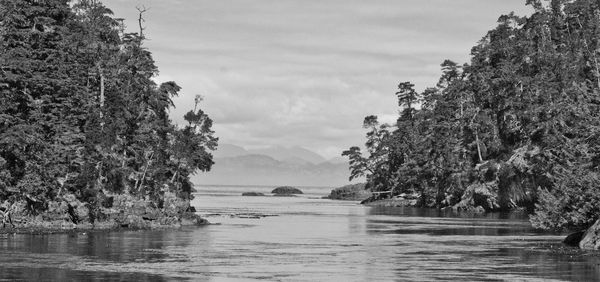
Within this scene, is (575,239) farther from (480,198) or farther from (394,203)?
(394,203)

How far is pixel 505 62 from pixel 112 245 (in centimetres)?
9109

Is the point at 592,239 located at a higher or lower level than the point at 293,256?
higher

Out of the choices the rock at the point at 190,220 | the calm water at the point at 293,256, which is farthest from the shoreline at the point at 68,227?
the rock at the point at 190,220

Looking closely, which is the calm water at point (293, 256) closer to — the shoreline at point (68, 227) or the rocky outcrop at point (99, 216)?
the shoreline at point (68, 227)

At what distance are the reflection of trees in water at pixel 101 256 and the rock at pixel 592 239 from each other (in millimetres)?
25542

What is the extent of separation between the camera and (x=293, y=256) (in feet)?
170

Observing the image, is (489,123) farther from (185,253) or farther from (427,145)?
(185,253)

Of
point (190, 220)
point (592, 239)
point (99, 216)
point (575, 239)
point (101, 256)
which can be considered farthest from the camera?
point (190, 220)

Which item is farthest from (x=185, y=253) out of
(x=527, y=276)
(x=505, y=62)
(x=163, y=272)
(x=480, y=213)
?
(x=505, y=62)

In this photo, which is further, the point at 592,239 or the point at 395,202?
the point at 395,202

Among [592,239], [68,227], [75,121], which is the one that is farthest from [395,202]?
[592,239]

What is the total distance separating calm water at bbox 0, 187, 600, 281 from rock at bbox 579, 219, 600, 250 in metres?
1.61

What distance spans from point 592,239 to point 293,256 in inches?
771

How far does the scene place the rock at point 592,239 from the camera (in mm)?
52963
